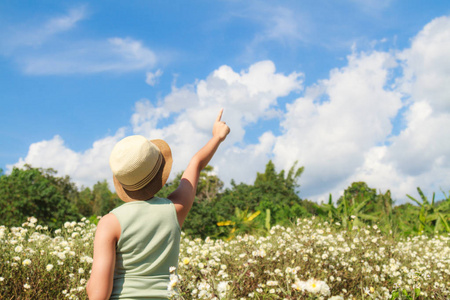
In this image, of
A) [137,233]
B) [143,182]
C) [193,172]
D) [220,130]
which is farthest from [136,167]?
[220,130]

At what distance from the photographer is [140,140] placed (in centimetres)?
201

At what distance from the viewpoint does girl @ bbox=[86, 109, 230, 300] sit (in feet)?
5.93

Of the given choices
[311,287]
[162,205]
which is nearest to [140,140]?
[162,205]

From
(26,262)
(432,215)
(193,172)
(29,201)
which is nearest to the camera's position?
(193,172)

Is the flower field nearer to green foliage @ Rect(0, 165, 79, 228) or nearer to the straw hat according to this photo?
the straw hat

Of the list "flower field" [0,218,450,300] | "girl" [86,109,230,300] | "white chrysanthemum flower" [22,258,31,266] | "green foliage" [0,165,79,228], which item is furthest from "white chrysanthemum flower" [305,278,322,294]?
"green foliage" [0,165,79,228]

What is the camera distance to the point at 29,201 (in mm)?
9070

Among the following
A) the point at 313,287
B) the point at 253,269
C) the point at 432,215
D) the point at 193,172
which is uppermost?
the point at 432,215

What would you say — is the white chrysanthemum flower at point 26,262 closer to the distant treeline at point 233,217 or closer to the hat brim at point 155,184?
the hat brim at point 155,184

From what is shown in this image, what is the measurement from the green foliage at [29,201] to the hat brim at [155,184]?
7.72 meters

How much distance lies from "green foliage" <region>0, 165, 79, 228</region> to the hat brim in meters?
7.72

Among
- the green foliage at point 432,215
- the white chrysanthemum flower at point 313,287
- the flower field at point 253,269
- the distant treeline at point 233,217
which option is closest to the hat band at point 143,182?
the white chrysanthemum flower at point 313,287

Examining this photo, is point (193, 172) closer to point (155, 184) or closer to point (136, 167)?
point (155, 184)

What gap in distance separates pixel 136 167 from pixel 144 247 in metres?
0.39
